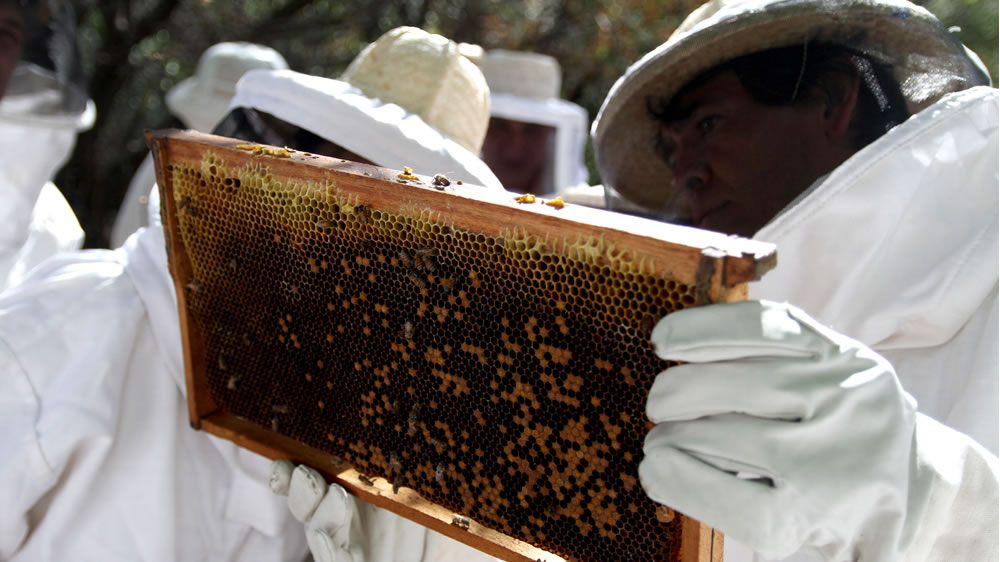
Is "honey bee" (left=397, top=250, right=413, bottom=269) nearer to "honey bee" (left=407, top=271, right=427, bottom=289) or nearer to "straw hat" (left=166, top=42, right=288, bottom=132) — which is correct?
"honey bee" (left=407, top=271, right=427, bottom=289)

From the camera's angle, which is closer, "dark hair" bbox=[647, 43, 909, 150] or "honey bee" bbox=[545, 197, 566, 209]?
"honey bee" bbox=[545, 197, 566, 209]

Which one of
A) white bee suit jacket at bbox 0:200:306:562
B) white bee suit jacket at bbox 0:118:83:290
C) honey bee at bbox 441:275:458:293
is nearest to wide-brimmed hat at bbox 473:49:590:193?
white bee suit jacket at bbox 0:118:83:290

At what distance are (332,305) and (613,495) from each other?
0.66 meters

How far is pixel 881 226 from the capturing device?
1.53 meters

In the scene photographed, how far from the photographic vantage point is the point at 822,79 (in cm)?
199

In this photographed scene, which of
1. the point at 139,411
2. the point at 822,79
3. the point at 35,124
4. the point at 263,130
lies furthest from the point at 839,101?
the point at 35,124

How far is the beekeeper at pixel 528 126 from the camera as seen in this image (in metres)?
5.74

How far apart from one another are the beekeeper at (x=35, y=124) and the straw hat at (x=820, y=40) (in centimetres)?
229

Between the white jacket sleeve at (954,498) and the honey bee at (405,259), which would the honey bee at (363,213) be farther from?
the white jacket sleeve at (954,498)

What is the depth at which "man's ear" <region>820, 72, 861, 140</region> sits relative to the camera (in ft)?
6.39

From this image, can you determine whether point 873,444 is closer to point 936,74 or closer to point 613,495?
point 613,495

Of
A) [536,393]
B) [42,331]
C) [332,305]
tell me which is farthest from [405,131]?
[42,331]

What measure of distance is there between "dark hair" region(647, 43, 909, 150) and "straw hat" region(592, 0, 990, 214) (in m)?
0.02

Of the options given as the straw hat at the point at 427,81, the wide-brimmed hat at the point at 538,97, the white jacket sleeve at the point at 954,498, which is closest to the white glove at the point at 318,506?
the straw hat at the point at 427,81
